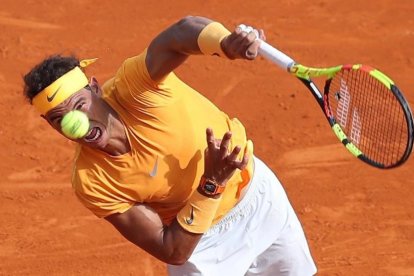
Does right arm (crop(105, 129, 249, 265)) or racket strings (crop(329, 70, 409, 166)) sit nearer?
right arm (crop(105, 129, 249, 265))

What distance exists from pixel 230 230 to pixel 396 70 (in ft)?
13.9

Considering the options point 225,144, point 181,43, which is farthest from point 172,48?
point 225,144

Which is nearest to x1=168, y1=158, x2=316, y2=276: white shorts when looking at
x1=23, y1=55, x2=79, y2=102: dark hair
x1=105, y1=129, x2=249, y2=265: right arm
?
x1=105, y1=129, x2=249, y2=265: right arm

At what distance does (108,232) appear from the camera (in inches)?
293

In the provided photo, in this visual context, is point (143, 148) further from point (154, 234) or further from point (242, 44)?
point (242, 44)

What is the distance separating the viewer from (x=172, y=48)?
190 inches

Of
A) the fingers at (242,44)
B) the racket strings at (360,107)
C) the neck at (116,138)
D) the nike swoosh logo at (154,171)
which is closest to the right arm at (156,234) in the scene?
the nike swoosh logo at (154,171)

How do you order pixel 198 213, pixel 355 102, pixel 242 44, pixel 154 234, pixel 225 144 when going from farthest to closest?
1. pixel 355 102
2. pixel 154 234
3. pixel 198 213
4. pixel 225 144
5. pixel 242 44

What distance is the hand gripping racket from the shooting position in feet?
15.2

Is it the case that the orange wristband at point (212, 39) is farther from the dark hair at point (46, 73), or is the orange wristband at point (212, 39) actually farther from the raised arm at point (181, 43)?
the dark hair at point (46, 73)

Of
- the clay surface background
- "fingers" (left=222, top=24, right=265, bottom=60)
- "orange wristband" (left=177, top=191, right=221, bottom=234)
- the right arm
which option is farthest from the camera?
the clay surface background

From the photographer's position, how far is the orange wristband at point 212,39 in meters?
4.63

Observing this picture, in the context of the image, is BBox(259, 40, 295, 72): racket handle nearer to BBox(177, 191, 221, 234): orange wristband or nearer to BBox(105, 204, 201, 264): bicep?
BBox(177, 191, 221, 234): orange wristband

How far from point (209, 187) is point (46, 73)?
1020 mm
